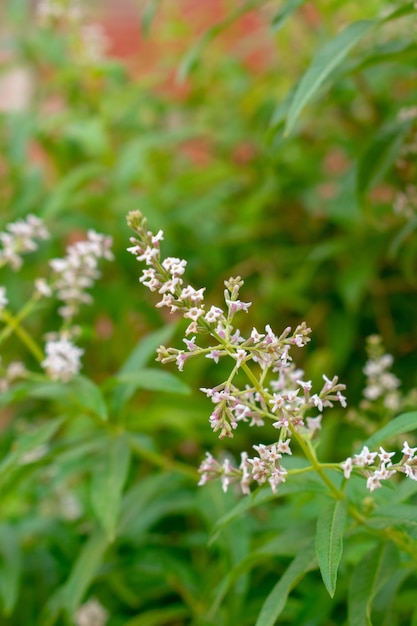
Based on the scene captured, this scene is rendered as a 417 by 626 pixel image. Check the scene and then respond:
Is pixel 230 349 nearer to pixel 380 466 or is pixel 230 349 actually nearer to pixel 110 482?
pixel 380 466

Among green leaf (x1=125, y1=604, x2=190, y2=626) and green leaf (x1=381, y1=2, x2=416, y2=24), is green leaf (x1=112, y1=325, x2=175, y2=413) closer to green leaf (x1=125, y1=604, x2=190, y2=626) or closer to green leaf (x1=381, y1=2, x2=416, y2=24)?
green leaf (x1=125, y1=604, x2=190, y2=626)

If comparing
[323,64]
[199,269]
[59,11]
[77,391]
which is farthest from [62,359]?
[59,11]

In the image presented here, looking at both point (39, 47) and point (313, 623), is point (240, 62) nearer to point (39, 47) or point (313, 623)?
point (39, 47)

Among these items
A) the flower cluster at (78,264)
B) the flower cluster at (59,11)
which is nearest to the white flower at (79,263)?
the flower cluster at (78,264)

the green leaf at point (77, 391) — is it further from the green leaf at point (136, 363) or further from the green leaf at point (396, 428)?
the green leaf at point (396, 428)

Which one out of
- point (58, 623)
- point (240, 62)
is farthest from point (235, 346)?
point (240, 62)

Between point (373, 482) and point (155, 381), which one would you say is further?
point (155, 381)
